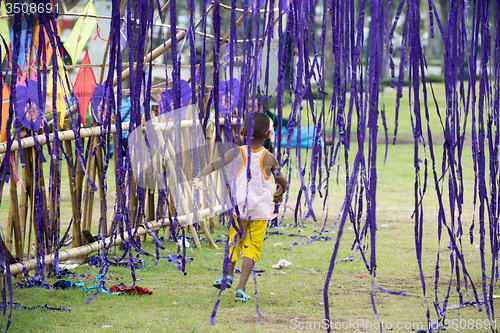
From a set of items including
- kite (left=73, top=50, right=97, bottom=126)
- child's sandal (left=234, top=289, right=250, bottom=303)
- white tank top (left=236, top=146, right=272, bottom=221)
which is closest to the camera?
child's sandal (left=234, top=289, right=250, bottom=303)

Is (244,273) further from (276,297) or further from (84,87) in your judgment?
(84,87)

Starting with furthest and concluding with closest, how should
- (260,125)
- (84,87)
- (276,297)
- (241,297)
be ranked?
(84,87) → (260,125) → (276,297) → (241,297)

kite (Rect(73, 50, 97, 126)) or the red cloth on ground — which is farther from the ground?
A: kite (Rect(73, 50, 97, 126))

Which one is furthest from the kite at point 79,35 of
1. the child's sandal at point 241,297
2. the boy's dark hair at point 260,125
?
the child's sandal at point 241,297

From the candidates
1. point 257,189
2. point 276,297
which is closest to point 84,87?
point 257,189

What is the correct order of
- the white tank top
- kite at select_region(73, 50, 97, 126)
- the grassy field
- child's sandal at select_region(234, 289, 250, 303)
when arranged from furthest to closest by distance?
kite at select_region(73, 50, 97, 126) < the white tank top < child's sandal at select_region(234, 289, 250, 303) < the grassy field

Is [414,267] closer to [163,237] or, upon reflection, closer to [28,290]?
[163,237]

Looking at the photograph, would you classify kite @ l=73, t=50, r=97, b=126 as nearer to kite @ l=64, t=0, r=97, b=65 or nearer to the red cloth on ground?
kite @ l=64, t=0, r=97, b=65

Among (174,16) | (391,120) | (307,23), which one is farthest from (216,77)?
(391,120)

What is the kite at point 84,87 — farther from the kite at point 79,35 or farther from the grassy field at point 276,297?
the grassy field at point 276,297

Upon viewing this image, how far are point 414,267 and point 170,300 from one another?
71.0 inches

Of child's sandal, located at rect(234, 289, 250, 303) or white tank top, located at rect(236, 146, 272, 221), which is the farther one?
white tank top, located at rect(236, 146, 272, 221)

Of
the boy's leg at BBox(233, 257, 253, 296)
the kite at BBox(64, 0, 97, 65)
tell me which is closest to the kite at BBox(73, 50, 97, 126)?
the kite at BBox(64, 0, 97, 65)

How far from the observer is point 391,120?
18.2 metres
